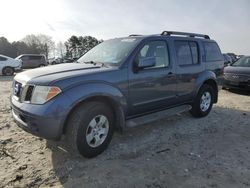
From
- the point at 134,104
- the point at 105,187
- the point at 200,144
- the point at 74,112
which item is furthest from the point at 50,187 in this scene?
the point at 200,144

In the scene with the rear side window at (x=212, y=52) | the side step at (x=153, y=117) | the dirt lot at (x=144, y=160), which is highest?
the rear side window at (x=212, y=52)

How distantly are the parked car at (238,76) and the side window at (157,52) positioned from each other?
5.61 m

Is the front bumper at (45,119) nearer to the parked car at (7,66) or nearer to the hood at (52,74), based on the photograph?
the hood at (52,74)

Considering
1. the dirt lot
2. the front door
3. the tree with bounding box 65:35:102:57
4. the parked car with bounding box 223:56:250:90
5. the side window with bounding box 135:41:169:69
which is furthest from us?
the tree with bounding box 65:35:102:57

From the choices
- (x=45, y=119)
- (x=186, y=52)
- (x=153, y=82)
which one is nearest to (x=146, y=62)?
(x=153, y=82)

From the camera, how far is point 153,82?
17.0 feet

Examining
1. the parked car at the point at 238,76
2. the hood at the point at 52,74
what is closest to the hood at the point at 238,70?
the parked car at the point at 238,76

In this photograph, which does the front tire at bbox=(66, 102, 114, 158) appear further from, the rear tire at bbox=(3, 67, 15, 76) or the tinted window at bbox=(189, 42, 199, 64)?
the rear tire at bbox=(3, 67, 15, 76)

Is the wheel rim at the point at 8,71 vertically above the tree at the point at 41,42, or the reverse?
the tree at the point at 41,42

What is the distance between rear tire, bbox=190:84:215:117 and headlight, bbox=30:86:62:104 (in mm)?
3807

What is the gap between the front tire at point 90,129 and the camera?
4.07 meters

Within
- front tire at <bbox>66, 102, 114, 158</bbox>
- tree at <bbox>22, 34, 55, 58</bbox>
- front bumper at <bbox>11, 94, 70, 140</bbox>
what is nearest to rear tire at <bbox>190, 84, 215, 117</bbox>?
front tire at <bbox>66, 102, 114, 158</bbox>

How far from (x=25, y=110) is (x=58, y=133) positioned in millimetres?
581

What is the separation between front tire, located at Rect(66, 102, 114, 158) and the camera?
13.3ft
